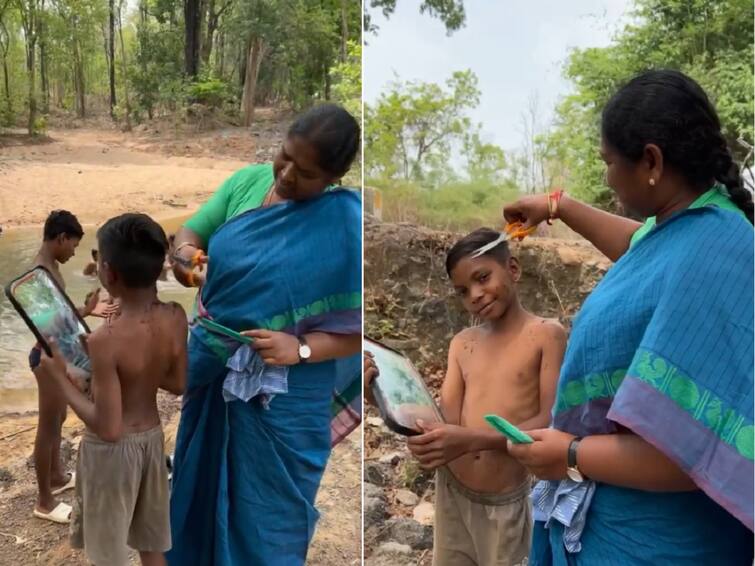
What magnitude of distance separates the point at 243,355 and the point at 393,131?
0.57m

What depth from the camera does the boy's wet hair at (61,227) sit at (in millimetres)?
1714

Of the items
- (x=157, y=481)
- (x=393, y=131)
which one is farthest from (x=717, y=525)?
(x=157, y=481)

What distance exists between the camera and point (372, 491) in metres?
1.88

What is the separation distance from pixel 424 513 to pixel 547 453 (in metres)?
0.91

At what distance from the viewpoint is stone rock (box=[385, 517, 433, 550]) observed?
1771 millimetres

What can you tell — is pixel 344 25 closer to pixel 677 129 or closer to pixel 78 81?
pixel 78 81

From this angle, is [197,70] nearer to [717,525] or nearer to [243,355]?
[243,355]

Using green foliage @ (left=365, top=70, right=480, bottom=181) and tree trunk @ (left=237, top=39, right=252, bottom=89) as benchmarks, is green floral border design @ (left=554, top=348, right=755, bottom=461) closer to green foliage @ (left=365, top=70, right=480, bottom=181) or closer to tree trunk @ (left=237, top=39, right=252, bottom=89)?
green foliage @ (left=365, top=70, right=480, bottom=181)

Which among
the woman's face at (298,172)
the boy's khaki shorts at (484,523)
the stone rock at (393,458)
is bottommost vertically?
the stone rock at (393,458)

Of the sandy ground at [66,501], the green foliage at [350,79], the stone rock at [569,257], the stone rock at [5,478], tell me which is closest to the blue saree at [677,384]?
the stone rock at [569,257]

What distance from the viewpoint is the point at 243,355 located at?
149 cm

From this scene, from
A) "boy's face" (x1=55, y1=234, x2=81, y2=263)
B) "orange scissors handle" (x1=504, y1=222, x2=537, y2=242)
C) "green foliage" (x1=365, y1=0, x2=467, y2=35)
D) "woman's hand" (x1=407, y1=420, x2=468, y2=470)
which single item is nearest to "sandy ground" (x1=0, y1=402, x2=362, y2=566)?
"boy's face" (x1=55, y1=234, x2=81, y2=263)

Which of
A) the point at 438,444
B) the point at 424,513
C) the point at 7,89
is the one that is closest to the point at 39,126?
the point at 7,89

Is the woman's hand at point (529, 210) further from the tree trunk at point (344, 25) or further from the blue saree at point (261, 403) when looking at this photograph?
the tree trunk at point (344, 25)
